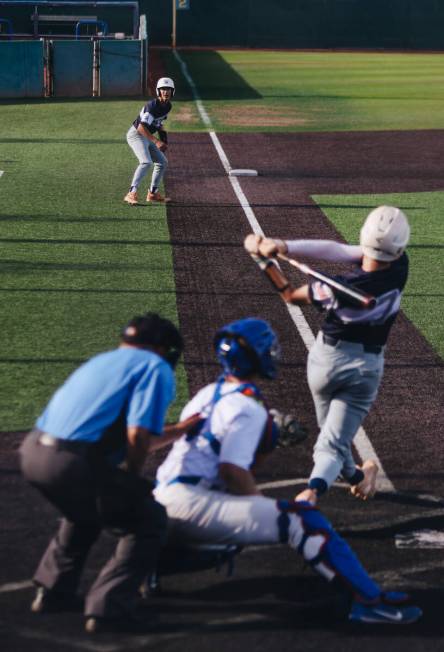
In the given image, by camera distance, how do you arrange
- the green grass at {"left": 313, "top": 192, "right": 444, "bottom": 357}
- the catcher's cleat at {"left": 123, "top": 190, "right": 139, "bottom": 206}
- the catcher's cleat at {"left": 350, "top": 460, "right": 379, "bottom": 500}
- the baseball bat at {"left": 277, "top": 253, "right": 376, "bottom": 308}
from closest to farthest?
the baseball bat at {"left": 277, "top": 253, "right": 376, "bottom": 308} → the catcher's cleat at {"left": 350, "top": 460, "right": 379, "bottom": 500} → the green grass at {"left": 313, "top": 192, "right": 444, "bottom": 357} → the catcher's cleat at {"left": 123, "top": 190, "right": 139, "bottom": 206}

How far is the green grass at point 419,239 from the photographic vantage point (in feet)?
39.2

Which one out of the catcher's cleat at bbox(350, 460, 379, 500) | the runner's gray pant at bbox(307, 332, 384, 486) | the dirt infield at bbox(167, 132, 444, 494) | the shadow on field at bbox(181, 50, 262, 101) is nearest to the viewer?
the runner's gray pant at bbox(307, 332, 384, 486)

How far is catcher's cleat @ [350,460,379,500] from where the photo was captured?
7.36 m

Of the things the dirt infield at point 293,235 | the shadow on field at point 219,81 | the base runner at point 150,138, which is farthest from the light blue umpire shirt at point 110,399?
the shadow on field at point 219,81

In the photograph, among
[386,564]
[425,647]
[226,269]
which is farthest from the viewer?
[226,269]

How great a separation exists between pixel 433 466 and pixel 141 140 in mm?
10797

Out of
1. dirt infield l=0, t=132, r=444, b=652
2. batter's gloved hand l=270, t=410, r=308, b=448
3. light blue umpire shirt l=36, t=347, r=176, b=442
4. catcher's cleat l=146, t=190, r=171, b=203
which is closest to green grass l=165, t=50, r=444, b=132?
catcher's cleat l=146, t=190, r=171, b=203

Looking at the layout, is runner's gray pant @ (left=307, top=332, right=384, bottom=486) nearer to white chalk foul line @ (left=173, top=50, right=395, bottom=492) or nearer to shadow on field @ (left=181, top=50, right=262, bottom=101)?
white chalk foul line @ (left=173, top=50, right=395, bottom=492)

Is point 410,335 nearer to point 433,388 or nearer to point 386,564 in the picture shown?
point 433,388

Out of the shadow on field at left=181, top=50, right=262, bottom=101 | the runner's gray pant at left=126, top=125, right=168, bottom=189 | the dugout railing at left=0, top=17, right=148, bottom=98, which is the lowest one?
the shadow on field at left=181, top=50, right=262, bottom=101

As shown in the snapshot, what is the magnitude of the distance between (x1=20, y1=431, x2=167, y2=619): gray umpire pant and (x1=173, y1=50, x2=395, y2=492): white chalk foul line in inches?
100

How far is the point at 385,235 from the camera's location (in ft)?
22.1

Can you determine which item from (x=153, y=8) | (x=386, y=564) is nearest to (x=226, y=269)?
(x=386, y=564)

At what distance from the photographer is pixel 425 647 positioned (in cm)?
559
